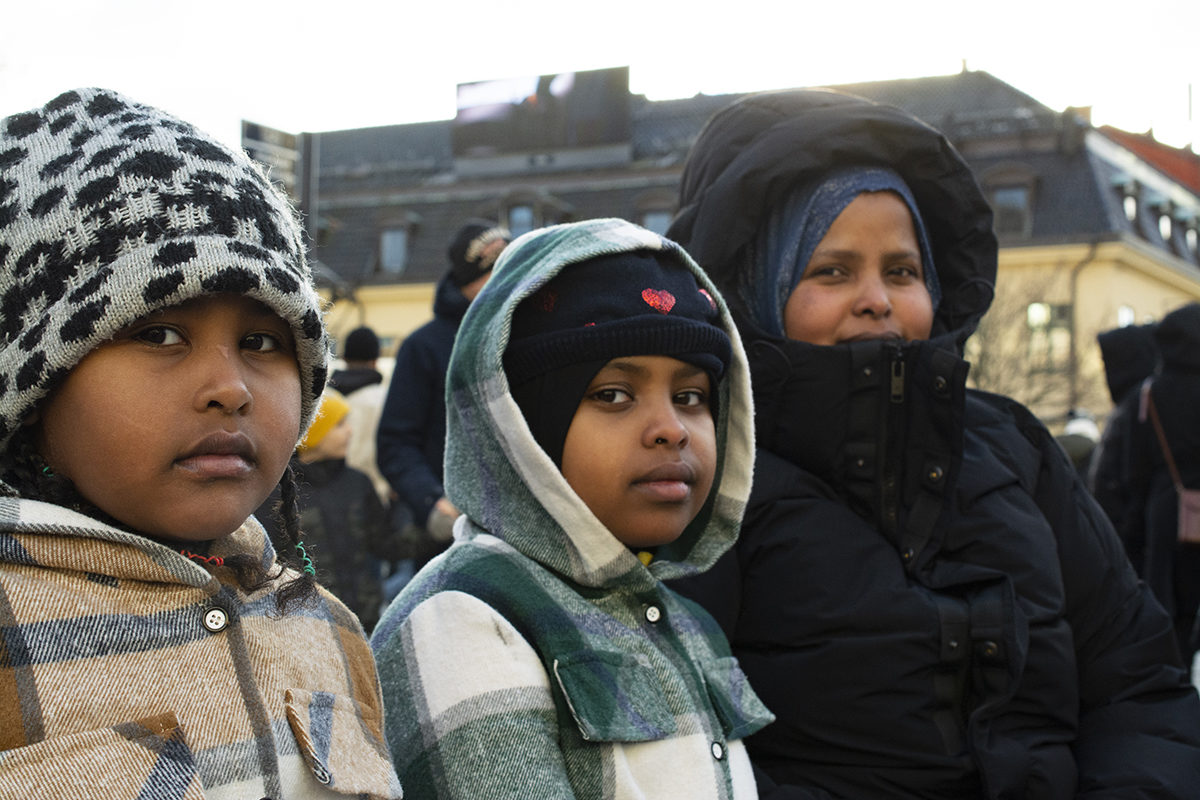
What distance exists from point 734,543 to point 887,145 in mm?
932

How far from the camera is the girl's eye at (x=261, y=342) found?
60.2 inches

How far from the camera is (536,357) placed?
1949mm

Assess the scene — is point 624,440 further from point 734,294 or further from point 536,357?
point 734,294

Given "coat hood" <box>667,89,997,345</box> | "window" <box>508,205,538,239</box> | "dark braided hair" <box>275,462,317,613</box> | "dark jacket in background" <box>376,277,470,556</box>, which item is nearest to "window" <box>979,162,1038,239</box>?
"window" <box>508,205,538,239</box>

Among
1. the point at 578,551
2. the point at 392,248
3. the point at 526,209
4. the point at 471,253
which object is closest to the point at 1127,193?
the point at 526,209

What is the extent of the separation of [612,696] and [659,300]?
26.1 inches

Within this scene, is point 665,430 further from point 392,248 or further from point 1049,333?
point 392,248

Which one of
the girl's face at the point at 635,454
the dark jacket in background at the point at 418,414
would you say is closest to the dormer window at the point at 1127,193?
the dark jacket in background at the point at 418,414

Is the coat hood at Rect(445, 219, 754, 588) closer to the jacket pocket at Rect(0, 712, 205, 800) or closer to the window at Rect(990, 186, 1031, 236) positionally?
the jacket pocket at Rect(0, 712, 205, 800)

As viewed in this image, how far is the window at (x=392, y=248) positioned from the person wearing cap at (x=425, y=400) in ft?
85.8

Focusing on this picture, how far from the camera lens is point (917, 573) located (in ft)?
7.20

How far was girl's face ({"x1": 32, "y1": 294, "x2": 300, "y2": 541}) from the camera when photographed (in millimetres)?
1379

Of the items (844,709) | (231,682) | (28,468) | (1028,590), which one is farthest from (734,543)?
(28,468)

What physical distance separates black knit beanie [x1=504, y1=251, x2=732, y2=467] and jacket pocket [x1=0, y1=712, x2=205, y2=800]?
0.81m
